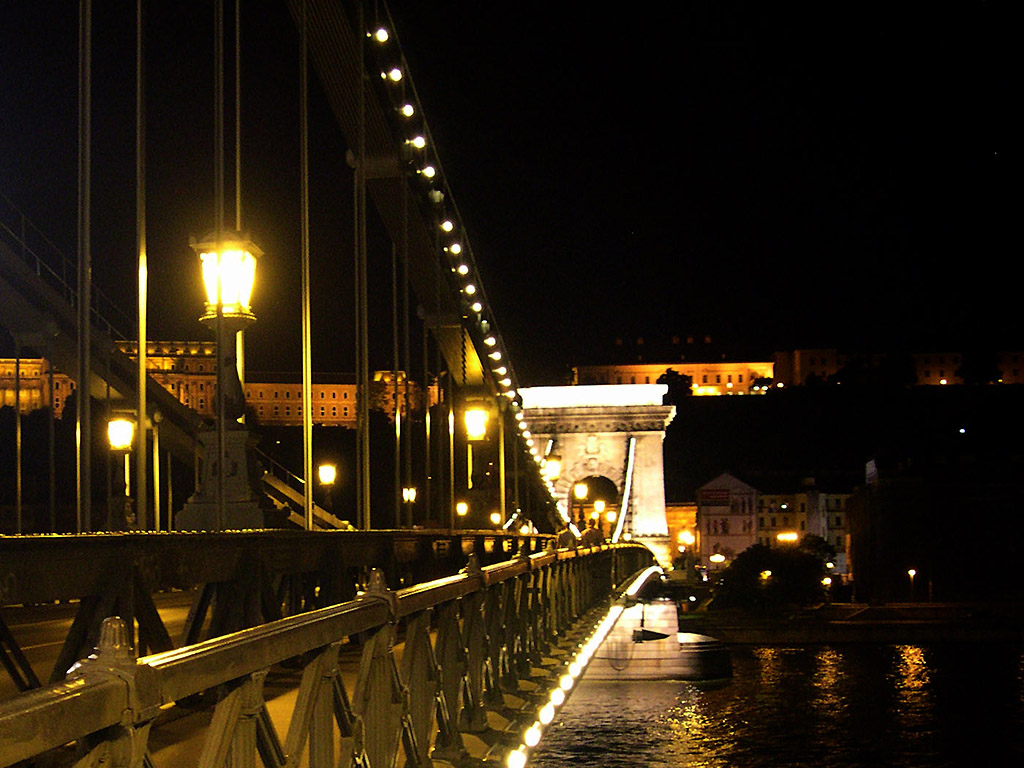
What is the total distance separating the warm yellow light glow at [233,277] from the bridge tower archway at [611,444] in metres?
38.0

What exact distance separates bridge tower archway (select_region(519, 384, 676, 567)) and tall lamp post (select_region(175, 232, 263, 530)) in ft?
125

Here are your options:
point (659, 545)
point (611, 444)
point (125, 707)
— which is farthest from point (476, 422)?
point (659, 545)

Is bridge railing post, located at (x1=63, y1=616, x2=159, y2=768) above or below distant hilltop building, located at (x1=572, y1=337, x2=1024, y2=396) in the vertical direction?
below

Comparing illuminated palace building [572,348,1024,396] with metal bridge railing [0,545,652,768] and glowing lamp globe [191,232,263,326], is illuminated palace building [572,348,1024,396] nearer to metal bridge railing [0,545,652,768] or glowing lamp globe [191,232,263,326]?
glowing lamp globe [191,232,263,326]

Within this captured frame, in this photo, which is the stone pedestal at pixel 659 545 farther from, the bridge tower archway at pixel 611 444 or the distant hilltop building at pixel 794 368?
the distant hilltop building at pixel 794 368

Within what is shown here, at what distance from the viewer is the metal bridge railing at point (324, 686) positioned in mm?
1908

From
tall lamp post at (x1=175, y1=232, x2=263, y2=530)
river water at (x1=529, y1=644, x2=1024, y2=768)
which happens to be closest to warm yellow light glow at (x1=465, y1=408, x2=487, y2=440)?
river water at (x1=529, y1=644, x2=1024, y2=768)

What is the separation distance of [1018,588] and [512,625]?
210 ft

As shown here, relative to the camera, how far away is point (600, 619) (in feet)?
46.6

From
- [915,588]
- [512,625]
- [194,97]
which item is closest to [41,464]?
[194,97]

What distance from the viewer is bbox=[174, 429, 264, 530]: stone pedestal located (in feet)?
24.6

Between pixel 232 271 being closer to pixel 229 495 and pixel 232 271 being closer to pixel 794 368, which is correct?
pixel 229 495

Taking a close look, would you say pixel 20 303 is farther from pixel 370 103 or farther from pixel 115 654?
pixel 115 654

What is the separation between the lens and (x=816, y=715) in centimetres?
3141
